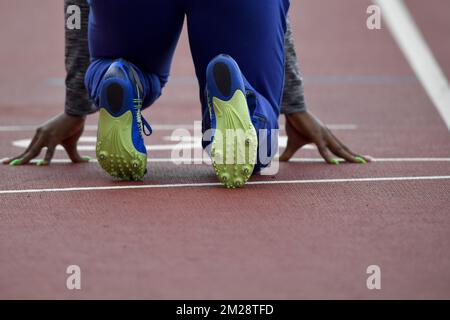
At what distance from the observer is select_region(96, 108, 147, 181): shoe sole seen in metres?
4.55

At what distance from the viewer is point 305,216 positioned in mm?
4055

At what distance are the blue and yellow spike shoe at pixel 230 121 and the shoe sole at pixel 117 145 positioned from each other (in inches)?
15.0

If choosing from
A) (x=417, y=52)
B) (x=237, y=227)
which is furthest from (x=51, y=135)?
(x=417, y=52)

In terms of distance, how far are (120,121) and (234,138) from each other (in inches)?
20.1

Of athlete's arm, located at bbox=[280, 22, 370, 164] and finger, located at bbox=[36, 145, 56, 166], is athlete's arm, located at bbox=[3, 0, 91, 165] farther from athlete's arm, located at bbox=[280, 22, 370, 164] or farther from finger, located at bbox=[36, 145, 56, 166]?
athlete's arm, located at bbox=[280, 22, 370, 164]

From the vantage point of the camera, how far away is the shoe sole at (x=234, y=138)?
4410mm

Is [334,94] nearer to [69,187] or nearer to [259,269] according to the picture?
[69,187]

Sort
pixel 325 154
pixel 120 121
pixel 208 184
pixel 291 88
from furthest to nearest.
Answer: pixel 325 154 < pixel 291 88 < pixel 208 184 < pixel 120 121

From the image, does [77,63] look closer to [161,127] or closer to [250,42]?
[250,42]

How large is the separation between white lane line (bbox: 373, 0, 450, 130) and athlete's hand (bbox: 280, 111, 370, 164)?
5.26 feet

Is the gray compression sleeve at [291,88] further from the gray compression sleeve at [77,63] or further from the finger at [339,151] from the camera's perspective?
the gray compression sleeve at [77,63]

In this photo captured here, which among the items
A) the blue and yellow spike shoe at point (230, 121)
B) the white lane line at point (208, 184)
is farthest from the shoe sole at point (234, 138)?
the white lane line at point (208, 184)

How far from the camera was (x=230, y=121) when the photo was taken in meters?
4.43
